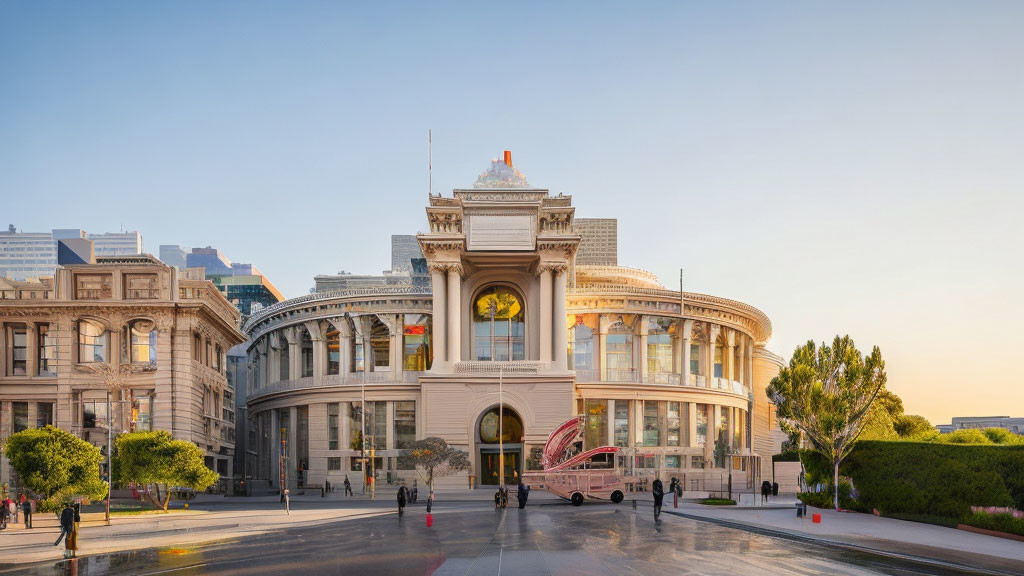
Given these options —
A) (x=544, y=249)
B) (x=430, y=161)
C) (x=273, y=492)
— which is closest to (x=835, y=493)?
(x=544, y=249)

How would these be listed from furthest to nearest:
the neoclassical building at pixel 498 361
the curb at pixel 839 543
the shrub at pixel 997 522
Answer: the neoclassical building at pixel 498 361, the shrub at pixel 997 522, the curb at pixel 839 543

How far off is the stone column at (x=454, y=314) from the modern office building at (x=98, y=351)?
75.7ft

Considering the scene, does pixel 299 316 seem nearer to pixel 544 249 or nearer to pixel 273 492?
pixel 273 492

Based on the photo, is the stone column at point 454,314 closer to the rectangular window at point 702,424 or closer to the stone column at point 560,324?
the stone column at point 560,324

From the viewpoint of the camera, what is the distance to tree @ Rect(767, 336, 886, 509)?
157 feet

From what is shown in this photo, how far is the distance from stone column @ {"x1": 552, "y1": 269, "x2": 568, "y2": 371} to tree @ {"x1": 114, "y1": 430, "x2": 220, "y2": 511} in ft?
112

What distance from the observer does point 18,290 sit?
59062mm

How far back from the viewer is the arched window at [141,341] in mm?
58881

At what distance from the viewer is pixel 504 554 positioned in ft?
92.3

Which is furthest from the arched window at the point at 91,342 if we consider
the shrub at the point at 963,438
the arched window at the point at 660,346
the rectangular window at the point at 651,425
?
the shrub at the point at 963,438

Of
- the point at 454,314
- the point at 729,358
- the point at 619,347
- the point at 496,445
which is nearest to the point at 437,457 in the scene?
the point at 496,445

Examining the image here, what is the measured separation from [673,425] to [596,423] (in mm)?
7918

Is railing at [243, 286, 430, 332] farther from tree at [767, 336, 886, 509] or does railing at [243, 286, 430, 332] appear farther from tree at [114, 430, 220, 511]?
tree at [767, 336, 886, 509]

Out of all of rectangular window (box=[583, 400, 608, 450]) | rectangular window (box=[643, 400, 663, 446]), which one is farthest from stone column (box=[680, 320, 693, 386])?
rectangular window (box=[583, 400, 608, 450])
